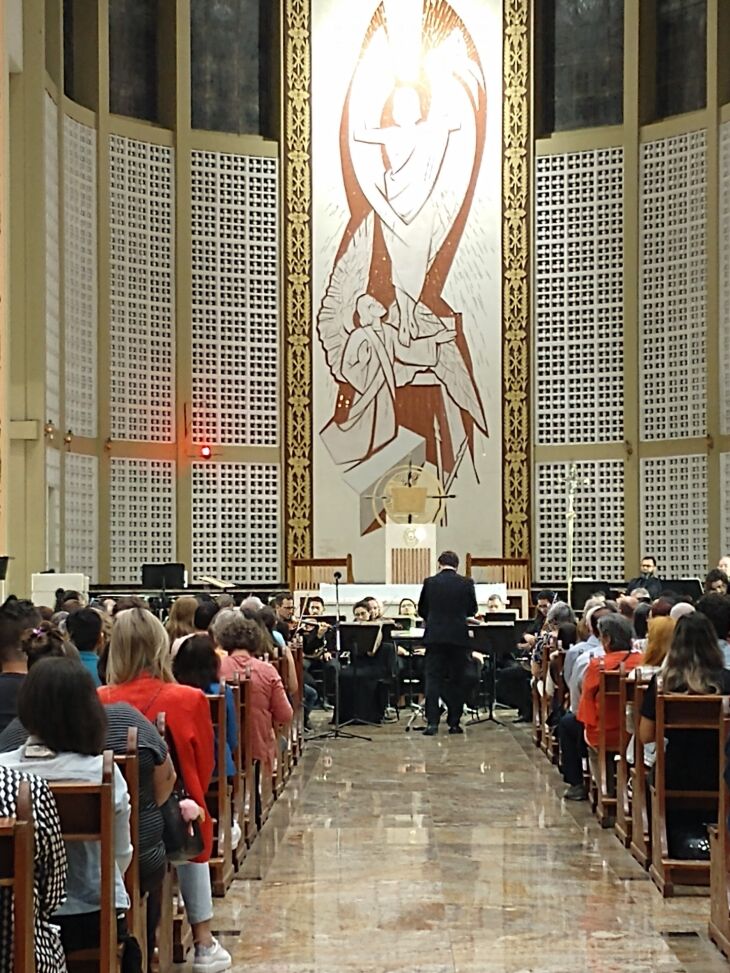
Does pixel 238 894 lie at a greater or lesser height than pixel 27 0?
lesser

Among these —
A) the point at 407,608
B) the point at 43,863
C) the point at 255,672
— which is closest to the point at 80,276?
the point at 407,608

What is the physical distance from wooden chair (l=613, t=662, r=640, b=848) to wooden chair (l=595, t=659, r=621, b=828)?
16cm

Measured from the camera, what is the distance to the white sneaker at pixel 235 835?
859cm

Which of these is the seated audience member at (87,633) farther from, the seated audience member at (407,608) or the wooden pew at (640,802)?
the seated audience member at (407,608)

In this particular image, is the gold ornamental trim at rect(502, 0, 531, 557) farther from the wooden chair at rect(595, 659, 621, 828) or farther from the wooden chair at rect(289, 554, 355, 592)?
the wooden chair at rect(595, 659, 621, 828)

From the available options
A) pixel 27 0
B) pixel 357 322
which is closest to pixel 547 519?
pixel 357 322

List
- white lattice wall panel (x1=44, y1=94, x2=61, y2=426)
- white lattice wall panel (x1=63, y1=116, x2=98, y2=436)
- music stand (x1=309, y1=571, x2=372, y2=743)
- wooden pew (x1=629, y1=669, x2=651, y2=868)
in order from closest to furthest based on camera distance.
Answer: wooden pew (x1=629, y1=669, x2=651, y2=868) < music stand (x1=309, y1=571, x2=372, y2=743) < white lattice wall panel (x1=44, y1=94, x2=61, y2=426) < white lattice wall panel (x1=63, y1=116, x2=98, y2=436)

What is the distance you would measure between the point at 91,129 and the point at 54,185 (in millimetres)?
1631

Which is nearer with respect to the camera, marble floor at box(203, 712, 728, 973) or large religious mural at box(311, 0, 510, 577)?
marble floor at box(203, 712, 728, 973)

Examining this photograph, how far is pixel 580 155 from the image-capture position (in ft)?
76.0

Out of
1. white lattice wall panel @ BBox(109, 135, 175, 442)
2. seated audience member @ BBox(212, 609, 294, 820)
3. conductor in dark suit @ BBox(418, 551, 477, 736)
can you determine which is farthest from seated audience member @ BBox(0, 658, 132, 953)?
white lattice wall panel @ BBox(109, 135, 175, 442)

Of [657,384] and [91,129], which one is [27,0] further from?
[657,384]

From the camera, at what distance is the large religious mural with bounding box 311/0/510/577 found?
2331 cm

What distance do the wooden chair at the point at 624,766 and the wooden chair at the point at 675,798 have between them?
2.69 ft
